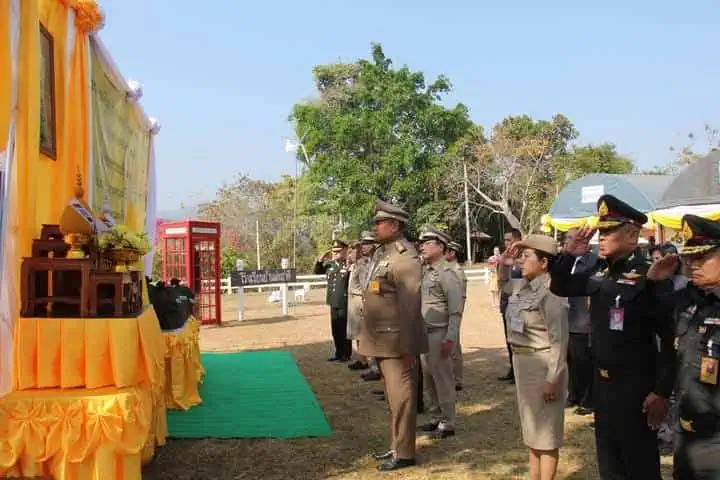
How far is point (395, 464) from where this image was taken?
4855mm

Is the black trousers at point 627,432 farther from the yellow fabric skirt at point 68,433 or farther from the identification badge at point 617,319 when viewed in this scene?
the yellow fabric skirt at point 68,433

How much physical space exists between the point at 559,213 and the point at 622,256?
571 inches

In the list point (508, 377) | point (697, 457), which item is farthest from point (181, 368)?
point (697, 457)

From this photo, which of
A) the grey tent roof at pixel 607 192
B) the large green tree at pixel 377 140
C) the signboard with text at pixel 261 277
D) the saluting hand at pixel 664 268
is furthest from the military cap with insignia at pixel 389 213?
the large green tree at pixel 377 140

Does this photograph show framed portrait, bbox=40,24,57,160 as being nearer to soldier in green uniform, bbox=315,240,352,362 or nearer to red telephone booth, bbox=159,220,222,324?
soldier in green uniform, bbox=315,240,352,362

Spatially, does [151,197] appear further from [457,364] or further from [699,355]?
[699,355]

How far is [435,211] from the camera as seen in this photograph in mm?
35125

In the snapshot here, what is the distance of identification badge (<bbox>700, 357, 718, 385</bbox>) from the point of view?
100.0 inches

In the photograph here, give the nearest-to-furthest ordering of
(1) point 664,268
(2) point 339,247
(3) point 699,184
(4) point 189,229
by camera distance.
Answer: (1) point 664,268
(2) point 339,247
(3) point 699,184
(4) point 189,229

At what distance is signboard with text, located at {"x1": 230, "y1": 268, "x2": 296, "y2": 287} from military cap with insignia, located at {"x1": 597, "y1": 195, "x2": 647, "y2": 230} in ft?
45.8

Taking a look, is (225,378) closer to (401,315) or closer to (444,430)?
(444,430)

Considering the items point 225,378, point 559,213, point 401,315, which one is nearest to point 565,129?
point 559,213

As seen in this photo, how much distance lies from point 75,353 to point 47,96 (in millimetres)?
1782

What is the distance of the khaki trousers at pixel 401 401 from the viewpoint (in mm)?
4863
